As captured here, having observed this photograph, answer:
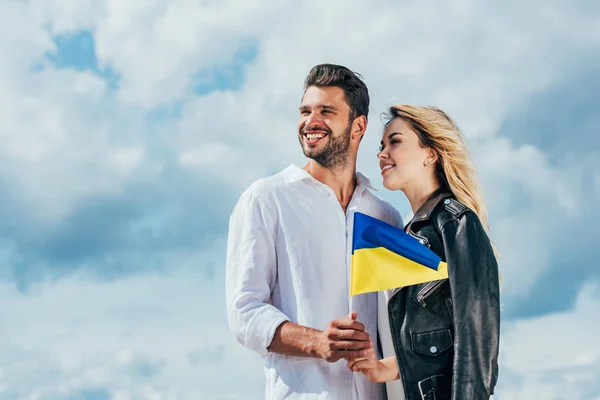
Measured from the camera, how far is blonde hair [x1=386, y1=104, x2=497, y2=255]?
22.2ft

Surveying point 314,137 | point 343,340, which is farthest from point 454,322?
point 314,137

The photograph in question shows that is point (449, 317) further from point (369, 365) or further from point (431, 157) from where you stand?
point (431, 157)

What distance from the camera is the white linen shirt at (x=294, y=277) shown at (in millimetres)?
6410

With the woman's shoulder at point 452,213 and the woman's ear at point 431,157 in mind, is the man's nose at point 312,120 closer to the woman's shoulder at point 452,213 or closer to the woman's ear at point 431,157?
the woman's ear at point 431,157

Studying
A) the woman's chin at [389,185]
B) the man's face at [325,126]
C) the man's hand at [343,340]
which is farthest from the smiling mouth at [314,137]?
the man's hand at [343,340]

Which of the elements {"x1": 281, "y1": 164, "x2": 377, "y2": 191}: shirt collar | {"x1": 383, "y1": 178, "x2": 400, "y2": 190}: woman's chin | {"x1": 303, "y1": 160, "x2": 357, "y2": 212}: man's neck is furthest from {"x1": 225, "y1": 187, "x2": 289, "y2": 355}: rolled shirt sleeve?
{"x1": 383, "y1": 178, "x2": 400, "y2": 190}: woman's chin

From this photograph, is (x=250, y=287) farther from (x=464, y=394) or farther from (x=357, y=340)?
(x=464, y=394)

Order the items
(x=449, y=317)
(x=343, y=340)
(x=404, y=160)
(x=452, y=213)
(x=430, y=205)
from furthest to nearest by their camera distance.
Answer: (x=404, y=160), (x=430, y=205), (x=452, y=213), (x=449, y=317), (x=343, y=340)

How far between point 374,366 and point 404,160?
1.70 meters

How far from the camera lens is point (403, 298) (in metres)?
6.33

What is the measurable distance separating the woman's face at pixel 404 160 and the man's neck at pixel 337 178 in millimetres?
431

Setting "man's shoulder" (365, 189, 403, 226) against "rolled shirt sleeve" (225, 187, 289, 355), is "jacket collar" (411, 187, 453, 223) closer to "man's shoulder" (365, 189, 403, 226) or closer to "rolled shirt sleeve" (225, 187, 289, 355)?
"man's shoulder" (365, 189, 403, 226)

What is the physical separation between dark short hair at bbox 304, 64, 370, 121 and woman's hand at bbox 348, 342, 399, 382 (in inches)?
84.4

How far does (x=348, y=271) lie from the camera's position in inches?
264
